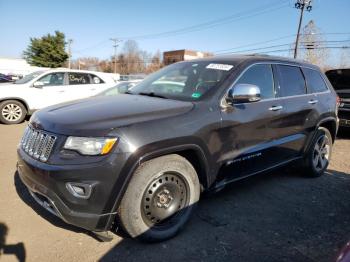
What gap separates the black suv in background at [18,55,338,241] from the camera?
2.61 meters

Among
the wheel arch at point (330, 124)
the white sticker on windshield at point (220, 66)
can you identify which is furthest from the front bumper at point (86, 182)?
the wheel arch at point (330, 124)

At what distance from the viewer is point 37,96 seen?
980 centimetres

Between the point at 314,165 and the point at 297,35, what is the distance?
27.2m

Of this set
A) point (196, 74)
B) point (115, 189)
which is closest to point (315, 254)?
point (115, 189)

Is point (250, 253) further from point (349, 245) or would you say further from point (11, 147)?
point (11, 147)

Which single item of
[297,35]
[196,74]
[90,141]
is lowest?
[90,141]

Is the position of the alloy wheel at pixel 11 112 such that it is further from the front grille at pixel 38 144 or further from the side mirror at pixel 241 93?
the side mirror at pixel 241 93

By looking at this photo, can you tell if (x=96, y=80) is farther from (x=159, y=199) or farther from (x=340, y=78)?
(x=159, y=199)

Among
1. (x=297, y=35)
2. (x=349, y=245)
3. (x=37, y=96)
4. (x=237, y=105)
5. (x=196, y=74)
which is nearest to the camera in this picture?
(x=349, y=245)

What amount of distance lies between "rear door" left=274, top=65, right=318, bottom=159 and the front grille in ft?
9.09

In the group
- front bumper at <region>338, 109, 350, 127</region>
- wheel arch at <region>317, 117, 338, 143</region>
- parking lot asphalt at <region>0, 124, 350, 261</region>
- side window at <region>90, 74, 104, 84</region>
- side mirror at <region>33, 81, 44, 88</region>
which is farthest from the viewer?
side window at <region>90, 74, 104, 84</region>

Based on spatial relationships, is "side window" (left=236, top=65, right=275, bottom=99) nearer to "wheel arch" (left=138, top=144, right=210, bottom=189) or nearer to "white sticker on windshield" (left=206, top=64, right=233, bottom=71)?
"white sticker on windshield" (left=206, top=64, right=233, bottom=71)

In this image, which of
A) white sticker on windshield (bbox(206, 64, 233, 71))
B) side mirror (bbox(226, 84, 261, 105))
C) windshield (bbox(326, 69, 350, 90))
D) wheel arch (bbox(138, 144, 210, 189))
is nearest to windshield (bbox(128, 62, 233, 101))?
white sticker on windshield (bbox(206, 64, 233, 71))

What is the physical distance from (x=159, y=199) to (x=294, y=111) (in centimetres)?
237
